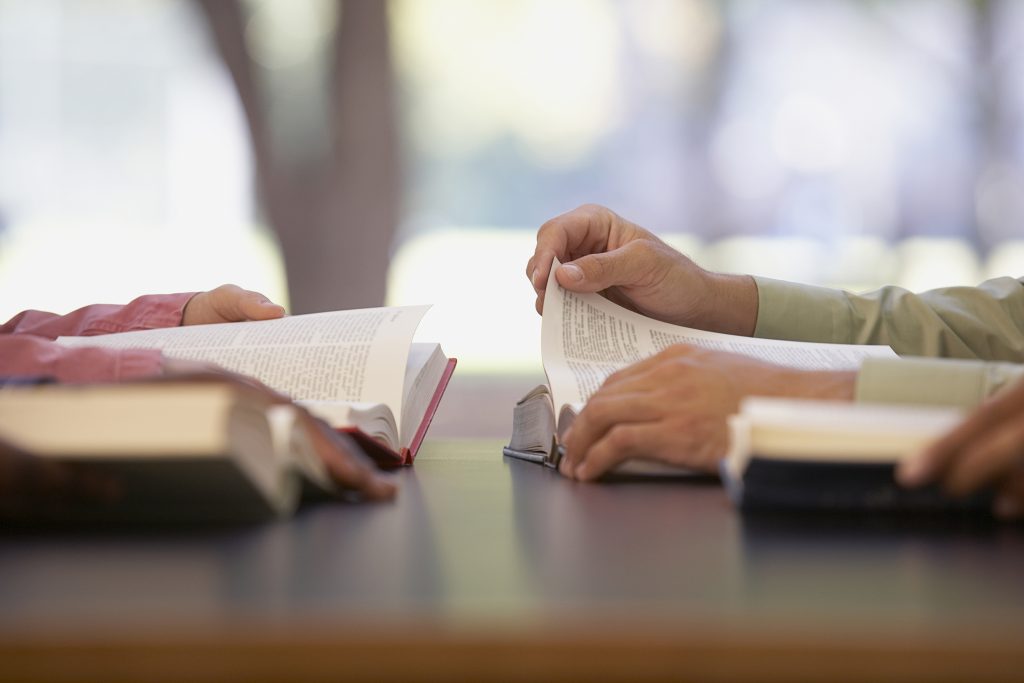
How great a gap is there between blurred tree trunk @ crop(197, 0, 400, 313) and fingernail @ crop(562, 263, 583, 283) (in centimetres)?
317

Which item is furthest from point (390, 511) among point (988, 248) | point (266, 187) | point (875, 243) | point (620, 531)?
point (988, 248)

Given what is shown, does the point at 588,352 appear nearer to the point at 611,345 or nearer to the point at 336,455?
the point at 611,345

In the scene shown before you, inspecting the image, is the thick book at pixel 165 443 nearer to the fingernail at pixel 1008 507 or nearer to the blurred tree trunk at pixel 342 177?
the fingernail at pixel 1008 507

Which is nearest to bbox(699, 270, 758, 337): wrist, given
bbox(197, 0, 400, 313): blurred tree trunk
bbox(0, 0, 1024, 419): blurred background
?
bbox(0, 0, 1024, 419): blurred background

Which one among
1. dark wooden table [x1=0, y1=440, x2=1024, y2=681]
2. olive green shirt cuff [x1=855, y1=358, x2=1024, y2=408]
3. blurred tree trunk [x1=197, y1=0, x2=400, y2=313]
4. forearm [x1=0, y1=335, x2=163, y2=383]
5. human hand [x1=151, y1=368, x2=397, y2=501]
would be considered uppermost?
blurred tree trunk [x1=197, y1=0, x2=400, y2=313]

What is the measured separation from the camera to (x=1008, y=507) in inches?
17.0

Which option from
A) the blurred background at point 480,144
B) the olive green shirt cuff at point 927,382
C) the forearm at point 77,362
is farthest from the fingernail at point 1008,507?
the blurred background at point 480,144

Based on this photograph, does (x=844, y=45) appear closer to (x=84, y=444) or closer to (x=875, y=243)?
(x=875, y=243)

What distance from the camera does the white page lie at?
80 cm

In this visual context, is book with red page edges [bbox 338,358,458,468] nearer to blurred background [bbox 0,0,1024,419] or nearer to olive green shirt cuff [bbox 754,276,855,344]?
olive green shirt cuff [bbox 754,276,855,344]

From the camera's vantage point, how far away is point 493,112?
4.11 m

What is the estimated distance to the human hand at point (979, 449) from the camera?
0.39 metres

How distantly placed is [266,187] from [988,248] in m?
3.07

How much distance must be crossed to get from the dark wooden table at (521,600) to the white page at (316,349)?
0.33 metres
